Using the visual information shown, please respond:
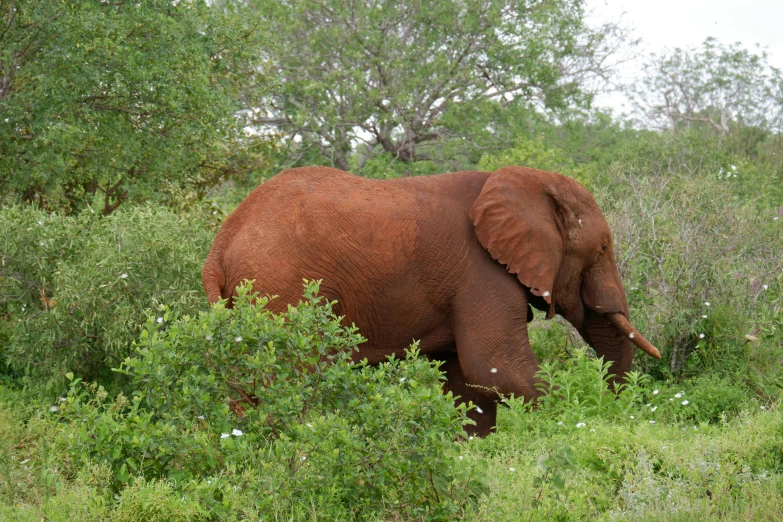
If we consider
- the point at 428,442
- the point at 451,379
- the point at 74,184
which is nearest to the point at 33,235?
the point at 74,184

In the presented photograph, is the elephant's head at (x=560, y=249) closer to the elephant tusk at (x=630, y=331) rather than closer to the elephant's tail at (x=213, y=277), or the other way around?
the elephant tusk at (x=630, y=331)

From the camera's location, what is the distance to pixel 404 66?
1852 centimetres

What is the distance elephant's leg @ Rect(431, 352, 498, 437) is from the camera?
295 inches

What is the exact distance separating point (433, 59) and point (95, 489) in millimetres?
14975

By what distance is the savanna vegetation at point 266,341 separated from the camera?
4.95 meters

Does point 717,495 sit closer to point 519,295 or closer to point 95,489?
point 519,295

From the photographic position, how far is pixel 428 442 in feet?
15.8

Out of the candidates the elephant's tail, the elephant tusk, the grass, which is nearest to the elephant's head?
the elephant tusk

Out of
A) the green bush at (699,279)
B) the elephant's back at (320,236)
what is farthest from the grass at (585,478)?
the green bush at (699,279)

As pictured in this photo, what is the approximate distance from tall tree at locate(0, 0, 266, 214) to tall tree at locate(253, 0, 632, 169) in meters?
6.85

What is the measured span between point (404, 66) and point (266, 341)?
45.0 ft

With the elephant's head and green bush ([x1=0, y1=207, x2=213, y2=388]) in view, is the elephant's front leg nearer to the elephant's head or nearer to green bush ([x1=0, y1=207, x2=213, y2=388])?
the elephant's head

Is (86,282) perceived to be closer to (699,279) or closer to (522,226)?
(522,226)

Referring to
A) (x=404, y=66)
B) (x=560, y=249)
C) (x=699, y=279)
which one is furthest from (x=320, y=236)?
(x=404, y=66)
